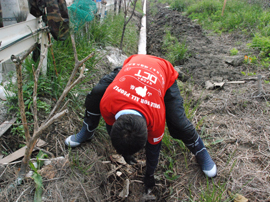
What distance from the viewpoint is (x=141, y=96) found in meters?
1.69

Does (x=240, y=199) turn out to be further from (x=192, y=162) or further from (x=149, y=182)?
(x=149, y=182)

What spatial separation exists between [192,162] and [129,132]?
1.29 meters

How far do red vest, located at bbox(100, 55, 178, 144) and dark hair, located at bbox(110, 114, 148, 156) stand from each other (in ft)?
0.41

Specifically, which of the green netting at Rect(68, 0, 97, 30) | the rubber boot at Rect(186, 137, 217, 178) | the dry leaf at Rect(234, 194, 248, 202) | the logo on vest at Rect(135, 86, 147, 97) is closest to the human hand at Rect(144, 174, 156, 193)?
the rubber boot at Rect(186, 137, 217, 178)

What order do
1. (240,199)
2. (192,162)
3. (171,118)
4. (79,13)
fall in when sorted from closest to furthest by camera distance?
(240,199)
(171,118)
(192,162)
(79,13)

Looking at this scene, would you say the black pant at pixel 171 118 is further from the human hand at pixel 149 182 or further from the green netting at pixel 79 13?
the green netting at pixel 79 13

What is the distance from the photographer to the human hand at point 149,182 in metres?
2.21

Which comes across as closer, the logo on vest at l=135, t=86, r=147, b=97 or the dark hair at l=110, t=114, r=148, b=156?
the dark hair at l=110, t=114, r=148, b=156

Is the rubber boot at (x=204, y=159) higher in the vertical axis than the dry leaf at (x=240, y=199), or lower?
higher

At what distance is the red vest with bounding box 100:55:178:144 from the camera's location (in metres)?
1.67

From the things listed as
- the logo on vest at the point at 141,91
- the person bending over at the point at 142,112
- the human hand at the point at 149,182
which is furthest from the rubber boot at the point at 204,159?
the logo on vest at the point at 141,91

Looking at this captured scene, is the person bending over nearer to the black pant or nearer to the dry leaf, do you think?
the black pant

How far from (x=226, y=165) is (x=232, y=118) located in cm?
87

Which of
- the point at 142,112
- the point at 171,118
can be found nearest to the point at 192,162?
the point at 171,118
